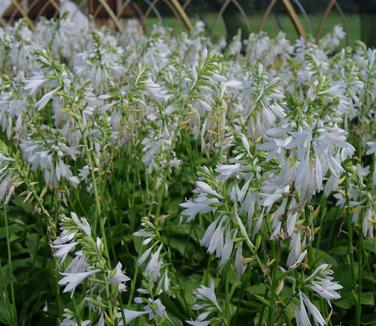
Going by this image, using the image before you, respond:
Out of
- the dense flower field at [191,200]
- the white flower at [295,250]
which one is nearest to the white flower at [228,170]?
the dense flower field at [191,200]

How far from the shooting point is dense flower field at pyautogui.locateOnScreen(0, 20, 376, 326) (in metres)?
1.70

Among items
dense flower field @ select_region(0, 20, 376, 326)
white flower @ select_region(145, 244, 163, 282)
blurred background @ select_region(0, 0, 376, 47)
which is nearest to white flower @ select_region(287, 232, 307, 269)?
dense flower field @ select_region(0, 20, 376, 326)

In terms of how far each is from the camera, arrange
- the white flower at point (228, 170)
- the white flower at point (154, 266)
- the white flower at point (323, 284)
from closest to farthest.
→ the white flower at point (323, 284) → the white flower at point (228, 170) → the white flower at point (154, 266)

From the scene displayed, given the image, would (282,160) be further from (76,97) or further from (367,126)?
(367,126)

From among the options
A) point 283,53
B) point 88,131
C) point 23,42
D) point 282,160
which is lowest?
point 283,53

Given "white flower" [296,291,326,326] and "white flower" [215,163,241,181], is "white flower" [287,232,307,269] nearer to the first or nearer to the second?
"white flower" [296,291,326,326]

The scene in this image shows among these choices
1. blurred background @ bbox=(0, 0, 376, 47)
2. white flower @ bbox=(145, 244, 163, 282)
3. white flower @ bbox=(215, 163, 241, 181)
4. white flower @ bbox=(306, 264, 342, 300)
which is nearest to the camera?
white flower @ bbox=(306, 264, 342, 300)

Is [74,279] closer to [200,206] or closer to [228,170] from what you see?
[200,206]

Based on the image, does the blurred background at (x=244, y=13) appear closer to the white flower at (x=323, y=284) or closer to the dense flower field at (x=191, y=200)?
the dense flower field at (x=191, y=200)

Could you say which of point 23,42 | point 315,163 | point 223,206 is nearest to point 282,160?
point 315,163

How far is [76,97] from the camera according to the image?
7.23 ft

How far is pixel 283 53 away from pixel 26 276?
4.21 m

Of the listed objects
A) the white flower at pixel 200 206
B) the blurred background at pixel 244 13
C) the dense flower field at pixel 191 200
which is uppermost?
the white flower at pixel 200 206

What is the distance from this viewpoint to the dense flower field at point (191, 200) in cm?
170
